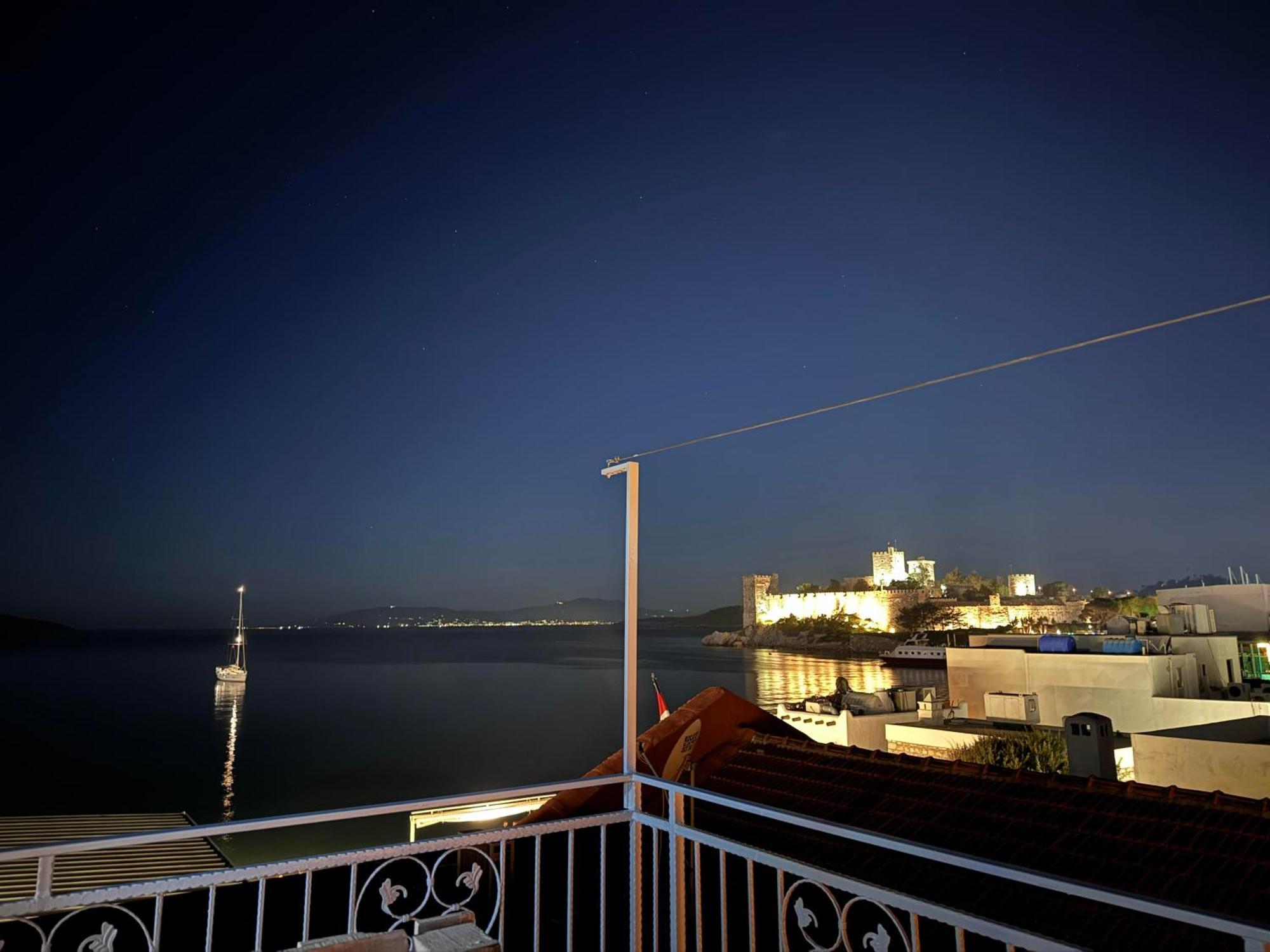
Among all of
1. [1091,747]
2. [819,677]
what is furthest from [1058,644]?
[819,677]

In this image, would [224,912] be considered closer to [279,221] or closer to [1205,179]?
[279,221]

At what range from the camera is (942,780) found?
5.45m

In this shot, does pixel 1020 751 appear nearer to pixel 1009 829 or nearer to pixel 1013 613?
pixel 1009 829

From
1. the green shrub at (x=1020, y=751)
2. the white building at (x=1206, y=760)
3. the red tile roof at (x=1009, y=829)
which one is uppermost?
the red tile roof at (x=1009, y=829)

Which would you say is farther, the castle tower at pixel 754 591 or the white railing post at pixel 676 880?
the castle tower at pixel 754 591

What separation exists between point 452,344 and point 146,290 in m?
8.59

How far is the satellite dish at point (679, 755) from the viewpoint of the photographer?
6.33 m

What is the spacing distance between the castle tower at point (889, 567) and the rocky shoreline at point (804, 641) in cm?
976

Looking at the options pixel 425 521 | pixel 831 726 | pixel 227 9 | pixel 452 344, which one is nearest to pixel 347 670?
pixel 425 521

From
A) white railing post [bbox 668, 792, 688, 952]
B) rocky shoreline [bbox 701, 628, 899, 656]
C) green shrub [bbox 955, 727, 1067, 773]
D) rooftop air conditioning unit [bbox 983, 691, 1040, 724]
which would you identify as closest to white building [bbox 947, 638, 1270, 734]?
rooftop air conditioning unit [bbox 983, 691, 1040, 724]

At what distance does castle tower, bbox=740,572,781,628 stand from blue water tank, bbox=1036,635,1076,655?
7728cm

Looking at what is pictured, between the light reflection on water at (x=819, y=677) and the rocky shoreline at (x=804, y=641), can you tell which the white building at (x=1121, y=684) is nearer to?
the light reflection on water at (x=819, y=677)

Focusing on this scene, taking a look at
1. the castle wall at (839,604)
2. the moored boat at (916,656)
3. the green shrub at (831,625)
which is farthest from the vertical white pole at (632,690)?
the castle wall at (839,604)

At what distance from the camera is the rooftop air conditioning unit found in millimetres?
14352
